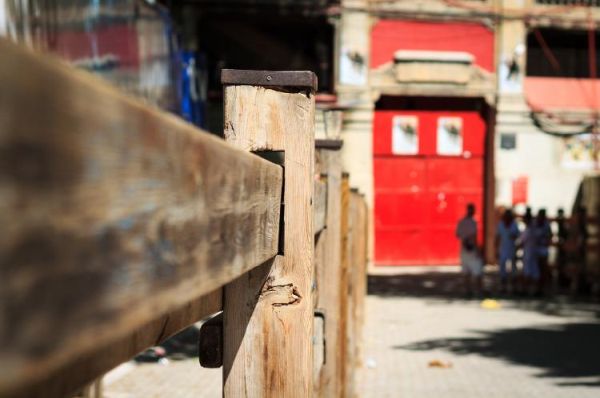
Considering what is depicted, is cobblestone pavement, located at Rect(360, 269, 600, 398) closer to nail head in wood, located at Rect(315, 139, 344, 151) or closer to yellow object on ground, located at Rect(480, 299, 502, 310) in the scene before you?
yellow object on ground, located at Rect(480, 299, 502, 310)

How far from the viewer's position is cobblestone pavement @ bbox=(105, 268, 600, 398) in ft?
28.7

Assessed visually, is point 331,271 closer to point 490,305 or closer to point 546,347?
point 546,347

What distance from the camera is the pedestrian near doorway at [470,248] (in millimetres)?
17359

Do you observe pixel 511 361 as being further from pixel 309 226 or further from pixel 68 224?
pixel 68 224

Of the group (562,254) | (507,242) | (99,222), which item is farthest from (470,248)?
(99,222)

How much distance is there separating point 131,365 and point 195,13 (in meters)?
14.6

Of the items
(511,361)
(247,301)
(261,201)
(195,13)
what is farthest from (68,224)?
(195,13)

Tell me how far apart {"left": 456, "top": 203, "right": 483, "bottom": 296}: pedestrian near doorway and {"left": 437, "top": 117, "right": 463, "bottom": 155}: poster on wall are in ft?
22.7

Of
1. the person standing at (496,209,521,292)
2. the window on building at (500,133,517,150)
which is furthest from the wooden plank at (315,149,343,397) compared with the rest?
the window on building at (500,133,517,150)

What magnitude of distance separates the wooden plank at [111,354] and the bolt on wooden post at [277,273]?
0.10m

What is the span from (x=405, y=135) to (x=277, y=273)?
2209 centimetres

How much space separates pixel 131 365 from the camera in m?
9.77

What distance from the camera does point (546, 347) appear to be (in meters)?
11.4

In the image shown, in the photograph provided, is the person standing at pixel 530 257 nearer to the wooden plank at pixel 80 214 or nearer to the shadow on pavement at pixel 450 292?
the shadow on pavement at pixel 450 292
